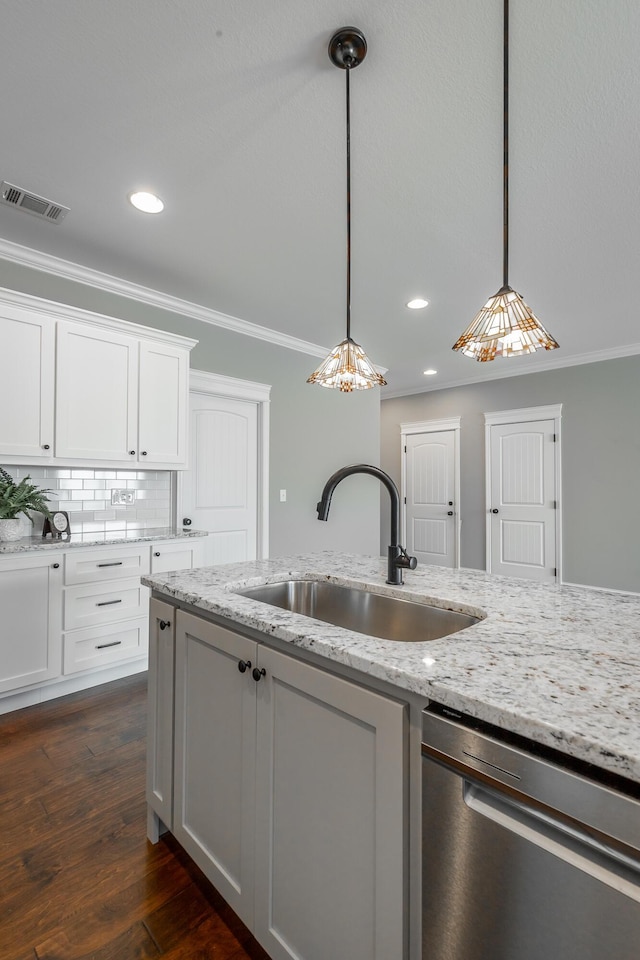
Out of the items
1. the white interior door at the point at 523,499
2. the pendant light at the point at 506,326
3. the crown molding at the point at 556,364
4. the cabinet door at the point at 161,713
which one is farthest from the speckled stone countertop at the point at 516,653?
the crown molding at the point at 556,364

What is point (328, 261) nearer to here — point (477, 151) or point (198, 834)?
point (477, 151)

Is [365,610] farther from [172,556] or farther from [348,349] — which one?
[172,556]

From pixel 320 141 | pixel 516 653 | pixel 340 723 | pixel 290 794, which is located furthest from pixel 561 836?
pixel 320 141

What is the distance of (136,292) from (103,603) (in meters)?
2.14

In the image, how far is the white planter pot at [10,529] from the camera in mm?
2666

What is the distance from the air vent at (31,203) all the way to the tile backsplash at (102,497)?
1.46 meters

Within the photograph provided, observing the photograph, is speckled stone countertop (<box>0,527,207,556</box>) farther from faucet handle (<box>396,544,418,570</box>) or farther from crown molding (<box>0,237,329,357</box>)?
faucet handle (<box>396,544,418,570</box>)

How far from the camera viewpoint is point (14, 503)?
2.69m

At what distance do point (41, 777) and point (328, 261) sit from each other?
310 cm

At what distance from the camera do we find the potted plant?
2670 millimetres

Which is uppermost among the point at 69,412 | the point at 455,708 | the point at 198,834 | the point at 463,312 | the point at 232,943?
the point at 463,312

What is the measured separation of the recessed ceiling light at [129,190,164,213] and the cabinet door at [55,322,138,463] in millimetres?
856

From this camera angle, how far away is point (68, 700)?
275 centimetres

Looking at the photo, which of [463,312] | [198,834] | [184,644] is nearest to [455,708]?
[184,644]
